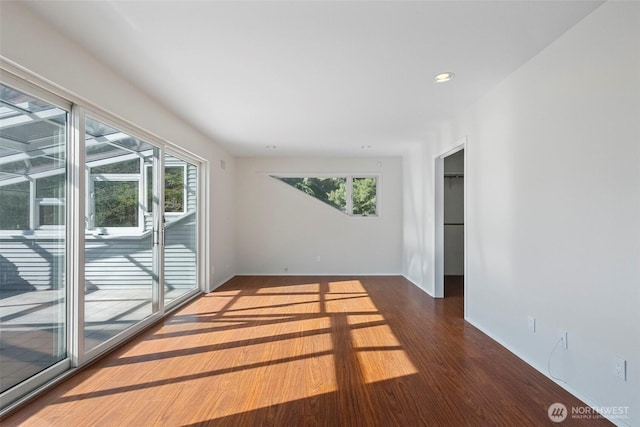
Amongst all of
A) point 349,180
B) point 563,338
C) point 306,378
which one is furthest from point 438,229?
point 306,378

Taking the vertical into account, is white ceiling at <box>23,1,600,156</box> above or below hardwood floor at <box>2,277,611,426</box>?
above

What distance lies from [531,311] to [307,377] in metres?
1.83

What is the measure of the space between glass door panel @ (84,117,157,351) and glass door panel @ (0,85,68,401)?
21cm

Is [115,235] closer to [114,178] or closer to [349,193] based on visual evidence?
[114,178]

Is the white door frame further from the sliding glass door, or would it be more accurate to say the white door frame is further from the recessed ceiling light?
the sliding glass door

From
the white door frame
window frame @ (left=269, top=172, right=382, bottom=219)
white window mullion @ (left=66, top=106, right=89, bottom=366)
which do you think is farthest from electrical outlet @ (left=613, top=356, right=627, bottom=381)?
window frame @ (left=269, top=172, right=382, bottom=219)

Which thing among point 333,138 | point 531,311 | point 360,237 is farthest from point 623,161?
point 360,237

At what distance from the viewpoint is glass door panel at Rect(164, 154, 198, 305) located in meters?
3.95

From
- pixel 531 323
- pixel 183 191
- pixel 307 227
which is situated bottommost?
pixel 531 323

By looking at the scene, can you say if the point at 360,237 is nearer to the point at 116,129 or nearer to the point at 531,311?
the point at 531,311

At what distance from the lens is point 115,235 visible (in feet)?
9.57

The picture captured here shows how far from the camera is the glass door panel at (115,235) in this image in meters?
2.59

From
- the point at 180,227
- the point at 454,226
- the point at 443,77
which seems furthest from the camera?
the point at 454,226

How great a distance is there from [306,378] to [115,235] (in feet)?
7.03
